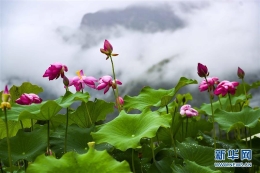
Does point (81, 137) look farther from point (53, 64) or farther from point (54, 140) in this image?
point (53, 64)

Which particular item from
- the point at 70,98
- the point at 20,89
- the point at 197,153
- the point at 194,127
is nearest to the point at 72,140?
the point at 70,98

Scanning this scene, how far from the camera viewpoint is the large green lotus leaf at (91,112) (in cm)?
120

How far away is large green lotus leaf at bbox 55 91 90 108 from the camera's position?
101cm

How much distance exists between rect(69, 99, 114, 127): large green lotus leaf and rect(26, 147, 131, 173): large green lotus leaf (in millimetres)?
419

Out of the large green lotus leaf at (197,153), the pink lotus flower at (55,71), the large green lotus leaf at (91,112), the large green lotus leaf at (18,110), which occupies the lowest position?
the large green lotus leaf at (197,153)

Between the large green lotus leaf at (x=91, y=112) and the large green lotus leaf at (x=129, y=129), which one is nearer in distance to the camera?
the large green lotus leaf at (x=129, y=129)

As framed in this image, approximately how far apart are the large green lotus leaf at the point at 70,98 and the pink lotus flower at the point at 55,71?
8 centimetres

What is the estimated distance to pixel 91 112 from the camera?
4.03ft

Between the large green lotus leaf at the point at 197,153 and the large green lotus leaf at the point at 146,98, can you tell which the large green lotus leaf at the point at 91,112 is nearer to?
the large green lotus leaf at the point at 146,98

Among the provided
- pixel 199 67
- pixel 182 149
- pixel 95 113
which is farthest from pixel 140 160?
→ pixel 199 67

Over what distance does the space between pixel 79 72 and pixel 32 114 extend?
1.08 ft

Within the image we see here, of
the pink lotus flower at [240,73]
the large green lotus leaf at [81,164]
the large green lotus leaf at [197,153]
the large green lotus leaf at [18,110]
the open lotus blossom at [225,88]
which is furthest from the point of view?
the pink lotus flower at [240,73]

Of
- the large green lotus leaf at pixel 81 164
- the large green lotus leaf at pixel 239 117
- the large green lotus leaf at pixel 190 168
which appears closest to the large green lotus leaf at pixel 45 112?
the large green lotus leaf at pixel 81 164

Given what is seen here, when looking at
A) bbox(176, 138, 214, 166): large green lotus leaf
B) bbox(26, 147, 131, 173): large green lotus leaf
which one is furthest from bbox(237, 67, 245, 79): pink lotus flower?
bbox(26, 147, 131, 173): large green lotus leaf
